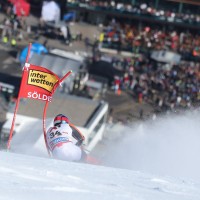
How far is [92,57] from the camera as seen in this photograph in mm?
41469

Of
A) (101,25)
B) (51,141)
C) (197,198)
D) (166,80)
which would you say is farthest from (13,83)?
(197,198)

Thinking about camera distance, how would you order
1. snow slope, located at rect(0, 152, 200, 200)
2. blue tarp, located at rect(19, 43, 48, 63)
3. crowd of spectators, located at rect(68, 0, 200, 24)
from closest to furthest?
snow slope, located at rect(0, 152, 200, 200), blue tarp, located at rect(19, 43, 48, 63), crowd of spectators, located at rect(68, 0, 200, 24)

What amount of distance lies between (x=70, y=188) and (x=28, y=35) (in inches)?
1269

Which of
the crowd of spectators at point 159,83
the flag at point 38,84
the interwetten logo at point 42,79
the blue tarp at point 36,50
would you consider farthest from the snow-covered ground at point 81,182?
the blue tarp at point 36,50

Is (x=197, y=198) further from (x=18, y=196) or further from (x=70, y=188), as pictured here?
(x=18, y=196)

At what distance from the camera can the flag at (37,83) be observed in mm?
14961

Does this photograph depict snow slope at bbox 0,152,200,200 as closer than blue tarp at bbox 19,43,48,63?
Yes

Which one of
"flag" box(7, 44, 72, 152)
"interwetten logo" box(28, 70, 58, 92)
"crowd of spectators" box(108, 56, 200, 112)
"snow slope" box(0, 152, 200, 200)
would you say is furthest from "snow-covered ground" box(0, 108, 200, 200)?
"crowd of spectators" box(108, 56, 200, 112)

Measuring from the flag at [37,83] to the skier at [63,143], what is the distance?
0.64 m

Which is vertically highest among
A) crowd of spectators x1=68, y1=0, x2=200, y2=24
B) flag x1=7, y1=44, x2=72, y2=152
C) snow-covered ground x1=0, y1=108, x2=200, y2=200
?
flag x1=7, y1=44, x2=72, y2=152

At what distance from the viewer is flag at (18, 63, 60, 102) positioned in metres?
15.0

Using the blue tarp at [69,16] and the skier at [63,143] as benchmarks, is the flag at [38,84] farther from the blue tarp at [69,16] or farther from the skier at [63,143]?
the blue tarp at [69,16]

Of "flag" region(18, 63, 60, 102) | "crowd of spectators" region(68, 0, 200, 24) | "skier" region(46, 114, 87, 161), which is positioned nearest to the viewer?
"skier" region(46, 114, 87, 161)

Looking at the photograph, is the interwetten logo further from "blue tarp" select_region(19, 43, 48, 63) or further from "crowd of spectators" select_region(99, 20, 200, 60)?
"crowd of spectators" select_region(99, 20, 200, 60)
